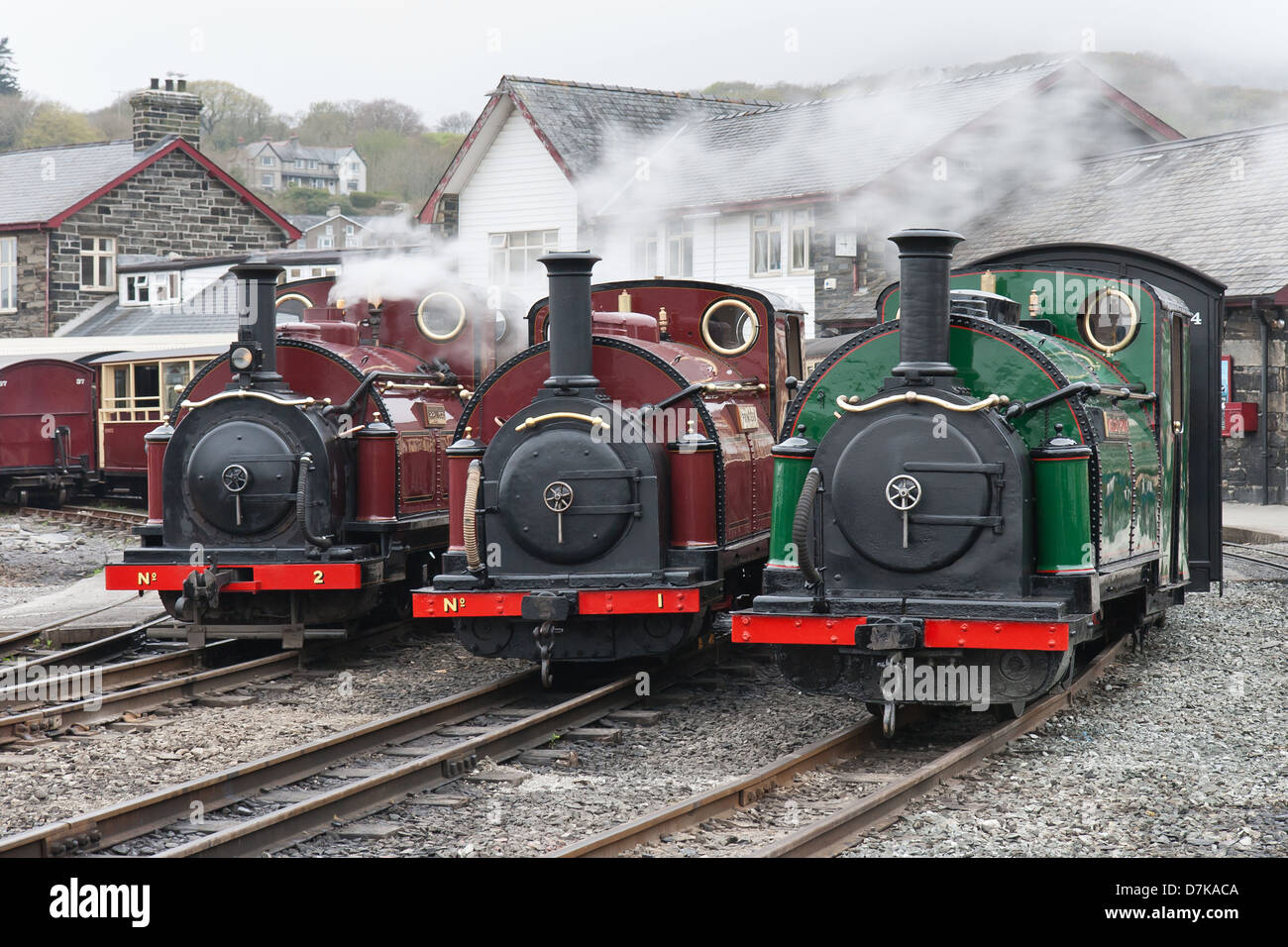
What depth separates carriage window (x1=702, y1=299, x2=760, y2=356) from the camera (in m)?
10.6

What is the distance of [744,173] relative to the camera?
88.4ft

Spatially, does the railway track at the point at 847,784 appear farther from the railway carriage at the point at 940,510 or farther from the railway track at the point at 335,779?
the railway track at the point at 335,779

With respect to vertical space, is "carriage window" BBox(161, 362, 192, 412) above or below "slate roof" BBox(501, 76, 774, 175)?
below

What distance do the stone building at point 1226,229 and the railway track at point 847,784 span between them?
35.8ft

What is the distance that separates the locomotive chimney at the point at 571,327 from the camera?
8.91 meters

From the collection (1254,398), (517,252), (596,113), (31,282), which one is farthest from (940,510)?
(31,282)

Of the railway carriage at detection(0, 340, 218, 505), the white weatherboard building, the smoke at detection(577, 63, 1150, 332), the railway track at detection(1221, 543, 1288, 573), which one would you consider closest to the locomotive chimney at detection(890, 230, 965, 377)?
the railway track at detection(1221, 543, 1288, 573)

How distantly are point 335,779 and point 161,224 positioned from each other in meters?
32.6

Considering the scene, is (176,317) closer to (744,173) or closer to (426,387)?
(744,173)

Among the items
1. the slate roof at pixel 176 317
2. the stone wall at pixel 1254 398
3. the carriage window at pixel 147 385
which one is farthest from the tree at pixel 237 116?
the stone wall at pixel 1254 398

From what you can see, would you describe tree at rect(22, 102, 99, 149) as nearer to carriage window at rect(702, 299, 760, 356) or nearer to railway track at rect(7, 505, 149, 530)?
railway track at rect(7, 505, 149, 530)

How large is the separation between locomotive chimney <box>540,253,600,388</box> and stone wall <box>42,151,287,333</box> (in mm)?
29467
